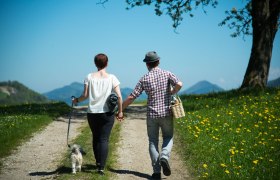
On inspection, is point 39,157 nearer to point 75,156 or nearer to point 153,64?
point 75,156

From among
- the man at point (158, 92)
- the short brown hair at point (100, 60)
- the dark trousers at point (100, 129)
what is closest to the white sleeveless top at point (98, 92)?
the dark trousers at point (100, 129)

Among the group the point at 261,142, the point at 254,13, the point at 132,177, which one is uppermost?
the point at 254,13

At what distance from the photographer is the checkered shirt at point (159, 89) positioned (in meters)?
6.96

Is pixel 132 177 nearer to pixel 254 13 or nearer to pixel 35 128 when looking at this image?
pixel 35 128

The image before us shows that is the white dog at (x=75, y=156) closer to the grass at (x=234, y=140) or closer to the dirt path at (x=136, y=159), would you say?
the dirt path at (x=136, y=159)

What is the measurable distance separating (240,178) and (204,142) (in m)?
2.80

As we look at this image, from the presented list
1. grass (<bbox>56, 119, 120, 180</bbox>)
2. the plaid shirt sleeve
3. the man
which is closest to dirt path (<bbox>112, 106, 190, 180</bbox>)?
grass (<bbox>56, 119, 120, 180</bbox>)

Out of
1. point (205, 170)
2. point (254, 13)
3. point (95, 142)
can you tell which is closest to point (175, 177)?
point (205, 170)

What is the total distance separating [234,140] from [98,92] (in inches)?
175

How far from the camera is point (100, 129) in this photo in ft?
23.9

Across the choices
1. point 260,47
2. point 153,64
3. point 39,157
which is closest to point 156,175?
point 153,64

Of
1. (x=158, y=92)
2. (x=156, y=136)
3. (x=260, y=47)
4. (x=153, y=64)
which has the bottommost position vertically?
(x=156, y=136)

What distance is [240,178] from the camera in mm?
6586

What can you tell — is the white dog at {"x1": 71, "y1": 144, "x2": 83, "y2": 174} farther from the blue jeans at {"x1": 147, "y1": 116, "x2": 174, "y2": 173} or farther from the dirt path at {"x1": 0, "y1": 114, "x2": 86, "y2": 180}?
the blue jeans at {"x1": 147, "y1": 116, "x2": 174, "y2": 173}
